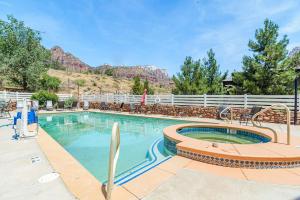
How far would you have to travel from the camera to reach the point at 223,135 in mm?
5988

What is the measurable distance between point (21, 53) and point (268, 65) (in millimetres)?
24907

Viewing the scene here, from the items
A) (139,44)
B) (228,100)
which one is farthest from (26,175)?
(139,44)

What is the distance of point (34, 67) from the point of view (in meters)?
21.3

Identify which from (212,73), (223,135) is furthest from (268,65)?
(223,135)

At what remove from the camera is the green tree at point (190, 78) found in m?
16.2

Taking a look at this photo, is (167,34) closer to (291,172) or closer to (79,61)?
(291,172)

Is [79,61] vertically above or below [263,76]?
above

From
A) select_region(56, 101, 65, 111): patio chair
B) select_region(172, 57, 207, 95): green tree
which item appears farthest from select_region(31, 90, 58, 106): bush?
select_region(172, 57, 207, 95): green tree

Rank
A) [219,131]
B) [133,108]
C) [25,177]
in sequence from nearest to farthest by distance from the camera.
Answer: [25,177], [219,131], [133,108]

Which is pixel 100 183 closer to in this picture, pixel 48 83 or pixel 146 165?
pixel 146 165

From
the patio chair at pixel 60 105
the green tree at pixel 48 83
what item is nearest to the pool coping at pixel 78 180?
the patio chair at pixel 60 105

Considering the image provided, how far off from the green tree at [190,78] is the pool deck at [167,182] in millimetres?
13537

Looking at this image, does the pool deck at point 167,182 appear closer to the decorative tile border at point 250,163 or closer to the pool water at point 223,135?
the decorative tile border at point 250,163

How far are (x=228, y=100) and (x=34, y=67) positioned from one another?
21.9 metres
